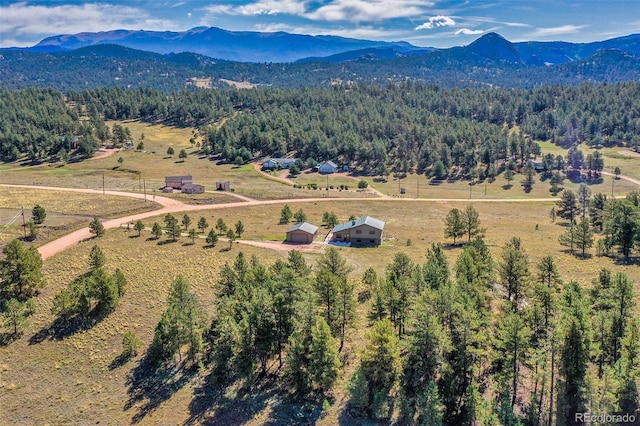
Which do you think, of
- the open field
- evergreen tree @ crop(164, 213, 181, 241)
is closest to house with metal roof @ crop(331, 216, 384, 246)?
the open field

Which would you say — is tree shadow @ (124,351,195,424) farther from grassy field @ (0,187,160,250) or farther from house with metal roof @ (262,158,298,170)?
house with metal roof @ (262,158,298,170)

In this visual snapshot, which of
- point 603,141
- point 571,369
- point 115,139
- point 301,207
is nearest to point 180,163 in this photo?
point 115,139

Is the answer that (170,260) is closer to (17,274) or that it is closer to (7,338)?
(17,274)

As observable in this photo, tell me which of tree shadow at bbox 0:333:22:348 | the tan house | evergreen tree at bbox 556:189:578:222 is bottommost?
tree shadow at bbox 0:333:22:348

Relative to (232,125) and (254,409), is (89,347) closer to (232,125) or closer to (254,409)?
(254,409)

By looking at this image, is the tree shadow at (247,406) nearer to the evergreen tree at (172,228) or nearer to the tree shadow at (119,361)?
the tree shadow at (119,361)

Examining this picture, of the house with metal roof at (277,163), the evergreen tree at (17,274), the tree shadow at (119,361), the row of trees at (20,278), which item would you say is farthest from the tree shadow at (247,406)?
the house with metal roof at (277,163)

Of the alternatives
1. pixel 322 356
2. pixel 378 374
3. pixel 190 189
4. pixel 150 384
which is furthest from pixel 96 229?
pixel 378 374
